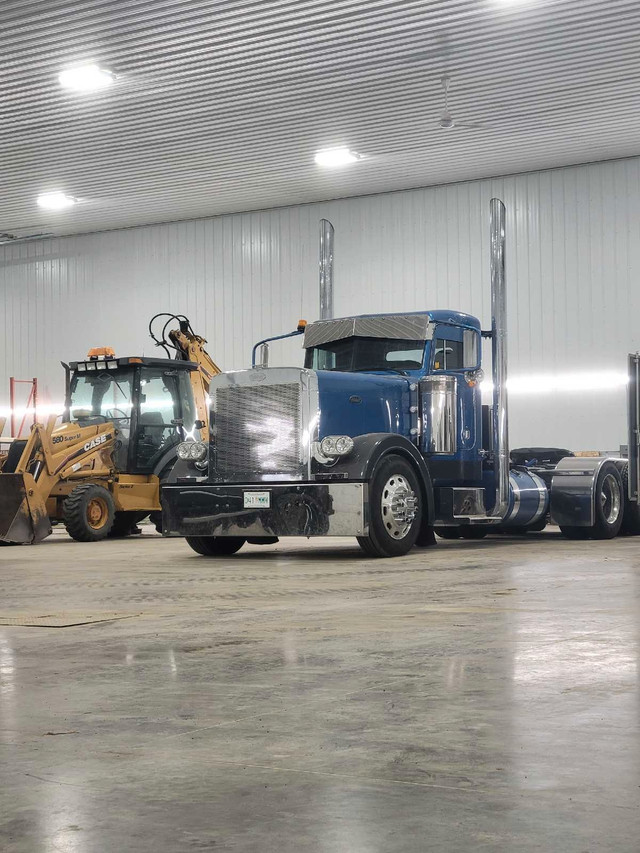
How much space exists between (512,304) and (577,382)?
1.94 m

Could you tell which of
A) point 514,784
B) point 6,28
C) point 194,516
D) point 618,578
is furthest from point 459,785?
point 6,28

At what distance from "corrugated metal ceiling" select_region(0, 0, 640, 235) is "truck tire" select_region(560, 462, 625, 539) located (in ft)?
19.4

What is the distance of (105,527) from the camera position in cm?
1605

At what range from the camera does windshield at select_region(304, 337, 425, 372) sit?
12320mm

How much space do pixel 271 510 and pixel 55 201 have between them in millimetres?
15765

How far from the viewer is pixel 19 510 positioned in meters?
14.8

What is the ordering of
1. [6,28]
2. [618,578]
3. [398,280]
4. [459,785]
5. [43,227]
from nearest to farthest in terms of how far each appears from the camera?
1. [459,785]
2. [618,578]
3. [6,28]
4. [398,280]
5. [43,227]

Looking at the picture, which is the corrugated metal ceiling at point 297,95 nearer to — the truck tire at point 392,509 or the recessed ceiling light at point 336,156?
the recessed ceiling light at point 336,156

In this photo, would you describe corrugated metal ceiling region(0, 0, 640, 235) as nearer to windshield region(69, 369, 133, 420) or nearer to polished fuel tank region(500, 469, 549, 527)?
windshield region(69, 369, 133, 420)

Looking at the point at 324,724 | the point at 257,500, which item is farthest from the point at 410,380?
the point at 324,724

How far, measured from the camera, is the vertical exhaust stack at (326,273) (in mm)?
14594

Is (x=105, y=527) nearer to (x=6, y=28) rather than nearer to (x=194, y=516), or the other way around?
(x=194, y=516)

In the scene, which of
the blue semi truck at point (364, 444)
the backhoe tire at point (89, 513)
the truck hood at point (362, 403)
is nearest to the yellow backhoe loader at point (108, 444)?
the backhoe tire at point (89, 513)

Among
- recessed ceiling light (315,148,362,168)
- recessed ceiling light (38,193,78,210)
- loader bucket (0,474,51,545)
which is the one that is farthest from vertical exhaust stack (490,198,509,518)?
recessed ceiling light (38,193,78,210)
